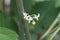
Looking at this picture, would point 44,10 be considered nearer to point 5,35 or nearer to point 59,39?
point 59,39

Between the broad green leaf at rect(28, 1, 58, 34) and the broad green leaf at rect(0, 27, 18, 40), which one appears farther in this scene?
the broad green leaf at rect(28, 1, 58, 34)

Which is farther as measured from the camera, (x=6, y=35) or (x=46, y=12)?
(x=46, y=12)

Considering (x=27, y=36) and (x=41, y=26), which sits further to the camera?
(x=41, y=26)

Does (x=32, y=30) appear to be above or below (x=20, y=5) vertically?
below

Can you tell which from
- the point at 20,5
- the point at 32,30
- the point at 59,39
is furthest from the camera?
the point at 32,30

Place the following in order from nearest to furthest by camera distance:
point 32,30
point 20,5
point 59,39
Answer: point 20,5 → point 59,39 → point 32,30

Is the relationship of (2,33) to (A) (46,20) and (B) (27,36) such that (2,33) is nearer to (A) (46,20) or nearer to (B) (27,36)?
(B) (27,36)

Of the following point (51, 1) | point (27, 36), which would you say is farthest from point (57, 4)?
point (27, 36)

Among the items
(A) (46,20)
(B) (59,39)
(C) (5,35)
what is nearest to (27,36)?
(C) (5,35)

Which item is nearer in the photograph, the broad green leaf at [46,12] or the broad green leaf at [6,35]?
the broad green leaf at [6,35]
